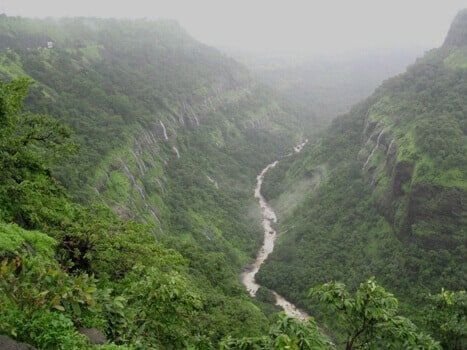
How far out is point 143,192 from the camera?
104375 millimetres

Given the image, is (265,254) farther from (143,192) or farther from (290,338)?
(290,338)

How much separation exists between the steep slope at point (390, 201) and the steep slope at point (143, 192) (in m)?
14.7

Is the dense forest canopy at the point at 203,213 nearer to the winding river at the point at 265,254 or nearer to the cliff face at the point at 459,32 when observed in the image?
the cliff face at the point at 459,32

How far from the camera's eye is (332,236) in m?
111

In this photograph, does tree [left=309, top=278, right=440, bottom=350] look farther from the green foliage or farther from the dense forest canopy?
the green foliage

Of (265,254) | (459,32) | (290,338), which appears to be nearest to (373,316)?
(290,338)

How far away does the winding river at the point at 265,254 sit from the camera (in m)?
92.6

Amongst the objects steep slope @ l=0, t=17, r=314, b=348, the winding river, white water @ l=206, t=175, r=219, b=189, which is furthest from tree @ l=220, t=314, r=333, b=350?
white water @ l=206, t=175, r=219, b=189

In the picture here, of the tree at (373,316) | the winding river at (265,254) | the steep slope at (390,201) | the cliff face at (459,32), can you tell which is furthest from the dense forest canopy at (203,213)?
the winding river at (265,254)

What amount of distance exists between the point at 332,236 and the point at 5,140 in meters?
91.6

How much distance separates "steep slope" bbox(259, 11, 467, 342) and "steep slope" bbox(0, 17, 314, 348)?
14676 mm

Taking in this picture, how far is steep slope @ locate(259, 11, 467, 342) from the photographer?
8681 cm

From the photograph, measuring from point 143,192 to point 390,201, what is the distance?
58.0 meters

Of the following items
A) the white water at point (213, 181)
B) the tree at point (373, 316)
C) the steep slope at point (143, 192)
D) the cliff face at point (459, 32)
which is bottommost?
the white water at point (213, 181)
